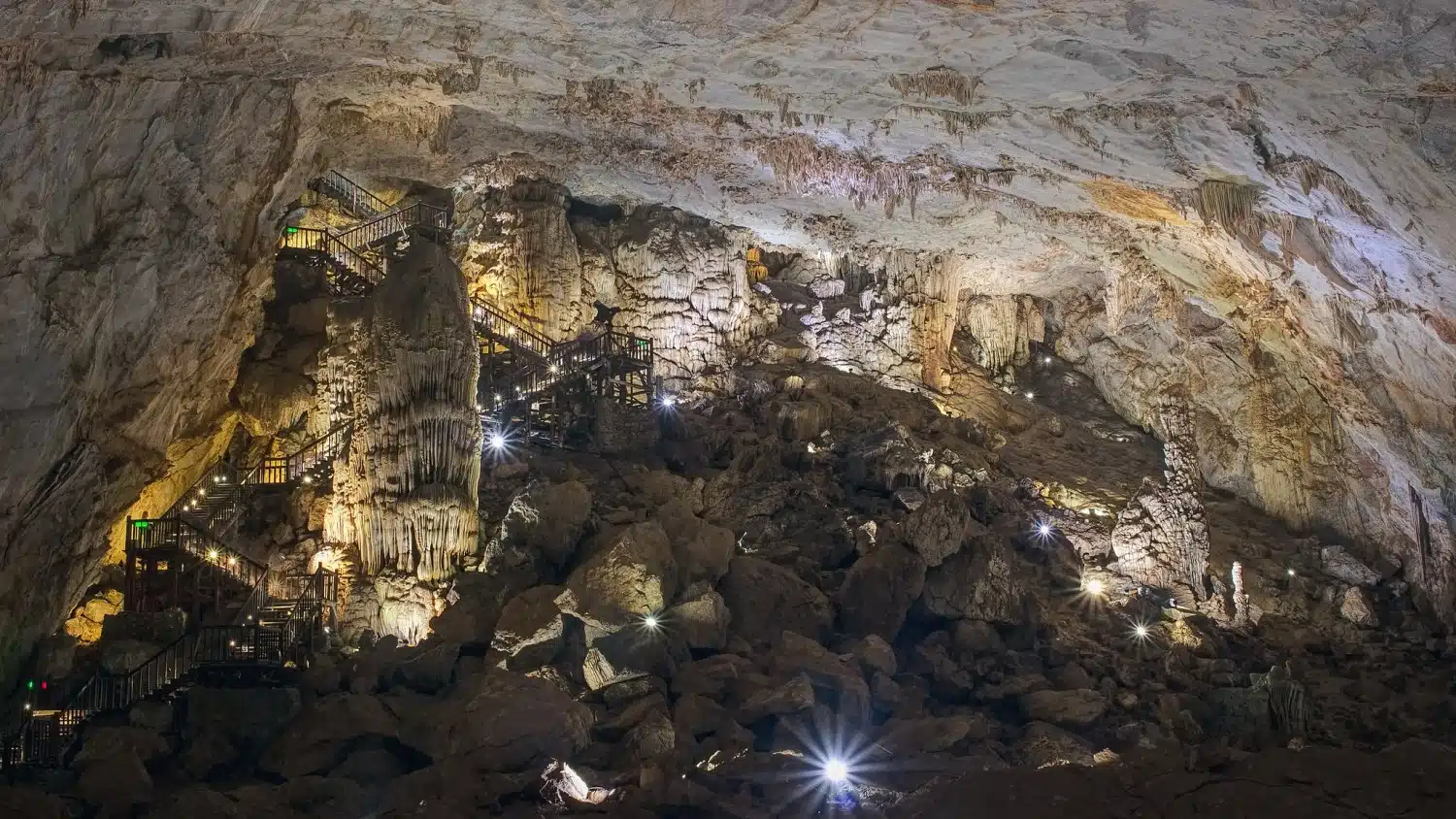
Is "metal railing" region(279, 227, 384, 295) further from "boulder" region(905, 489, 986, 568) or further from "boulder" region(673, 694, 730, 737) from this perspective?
"boulder" region(673, 694, 730, 737)

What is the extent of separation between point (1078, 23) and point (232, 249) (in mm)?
11907

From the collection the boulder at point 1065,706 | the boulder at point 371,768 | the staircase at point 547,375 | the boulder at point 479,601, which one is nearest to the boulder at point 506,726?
the boulder at point 371,768

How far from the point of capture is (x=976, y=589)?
17.3 meters

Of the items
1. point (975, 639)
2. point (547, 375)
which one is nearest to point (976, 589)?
point (975, 639)

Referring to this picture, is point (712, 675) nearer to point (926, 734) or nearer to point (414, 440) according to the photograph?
point (926, 734)

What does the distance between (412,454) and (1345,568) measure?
1737 centimetres

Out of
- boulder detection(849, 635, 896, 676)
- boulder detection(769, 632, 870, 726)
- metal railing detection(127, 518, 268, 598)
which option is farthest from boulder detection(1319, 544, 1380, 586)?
metal railing detection(127, 518, 268, 598)

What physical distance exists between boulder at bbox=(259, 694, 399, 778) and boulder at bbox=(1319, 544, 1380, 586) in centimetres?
1786

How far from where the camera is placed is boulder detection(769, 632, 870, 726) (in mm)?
13828

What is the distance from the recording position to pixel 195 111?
47.6 feet

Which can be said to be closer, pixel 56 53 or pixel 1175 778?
pixel 1175 778

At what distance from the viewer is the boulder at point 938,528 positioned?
685 inches

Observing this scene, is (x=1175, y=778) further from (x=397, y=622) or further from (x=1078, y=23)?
(x=397, y=622)

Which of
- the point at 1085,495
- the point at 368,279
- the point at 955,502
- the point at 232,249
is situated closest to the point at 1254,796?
the point at 955,502
